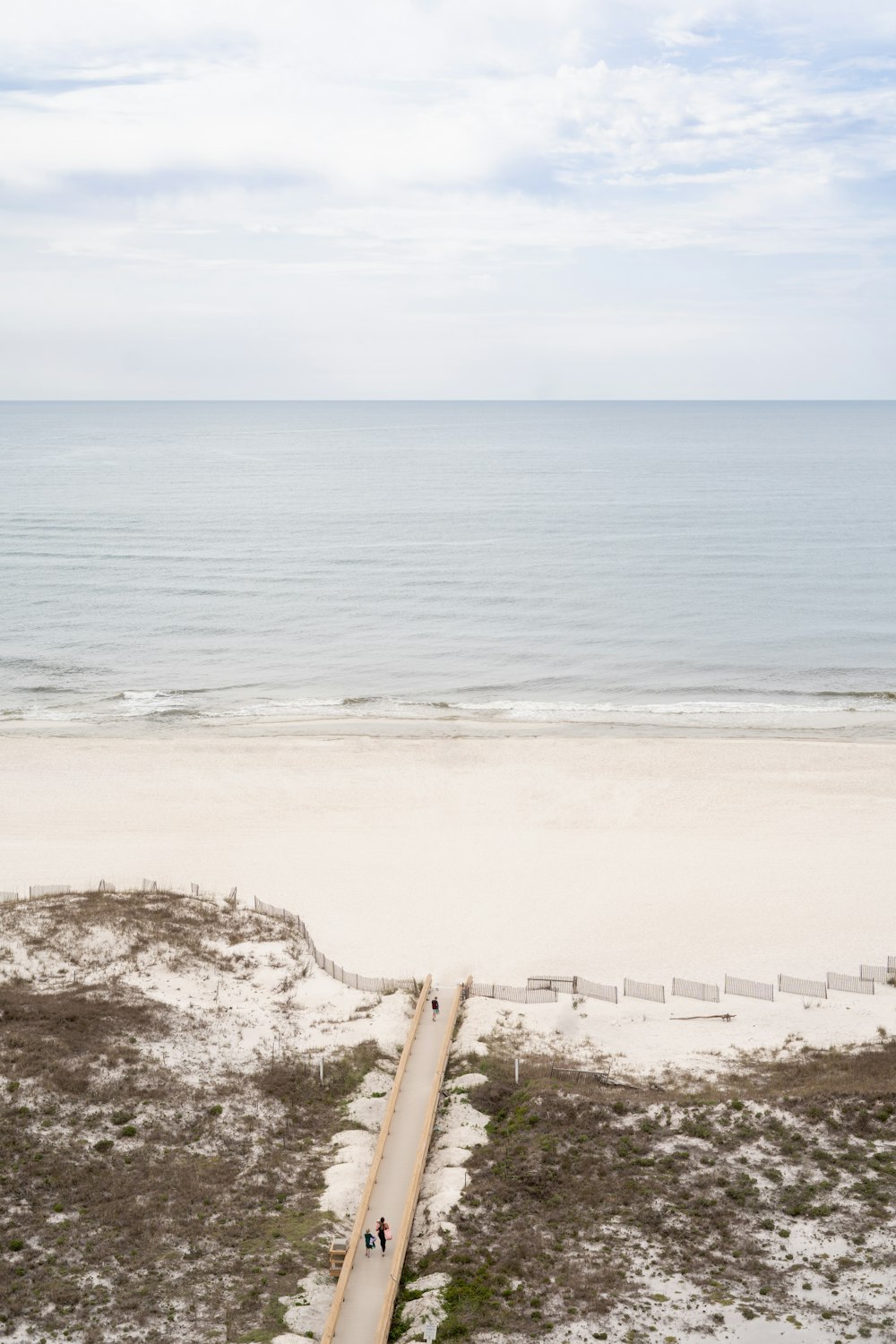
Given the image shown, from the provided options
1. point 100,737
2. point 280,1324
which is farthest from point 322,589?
point 280,1324

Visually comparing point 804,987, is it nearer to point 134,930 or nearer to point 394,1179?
point 394,1179

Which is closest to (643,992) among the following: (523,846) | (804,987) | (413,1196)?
(804,987)

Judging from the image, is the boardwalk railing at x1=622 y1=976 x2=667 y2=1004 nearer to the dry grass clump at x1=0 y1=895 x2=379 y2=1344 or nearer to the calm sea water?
the dry grass clump at x1=0 y1=895 x2=379 y2=1344

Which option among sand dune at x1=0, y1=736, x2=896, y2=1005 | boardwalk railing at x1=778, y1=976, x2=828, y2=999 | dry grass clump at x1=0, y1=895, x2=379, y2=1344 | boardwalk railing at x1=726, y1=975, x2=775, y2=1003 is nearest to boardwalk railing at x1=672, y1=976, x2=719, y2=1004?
boardwalk railing at x1=726, y1=975, x2=775, y2=1003

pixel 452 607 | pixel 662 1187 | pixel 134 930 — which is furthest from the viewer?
pixel 452 607

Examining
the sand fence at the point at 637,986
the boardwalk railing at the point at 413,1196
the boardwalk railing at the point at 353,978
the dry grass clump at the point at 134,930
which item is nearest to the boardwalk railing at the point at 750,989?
the sand fence at the point at 637,986

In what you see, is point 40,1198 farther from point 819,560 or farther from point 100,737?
point 819,560

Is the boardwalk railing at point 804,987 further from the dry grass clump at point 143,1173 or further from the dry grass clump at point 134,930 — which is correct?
the dry grass clump at point 134,930
